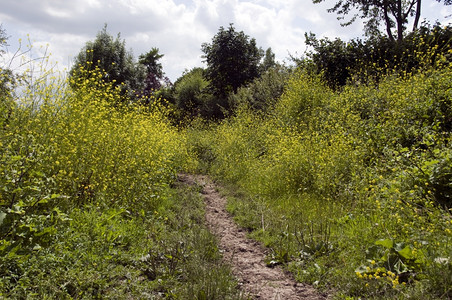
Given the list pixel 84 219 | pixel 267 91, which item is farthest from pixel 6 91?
pixel 267 91

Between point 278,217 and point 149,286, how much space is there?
2392mm

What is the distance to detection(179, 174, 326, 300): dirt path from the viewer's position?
9.23 feet

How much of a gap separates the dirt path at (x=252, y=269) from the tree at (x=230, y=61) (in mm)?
15662

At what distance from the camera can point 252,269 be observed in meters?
3.35

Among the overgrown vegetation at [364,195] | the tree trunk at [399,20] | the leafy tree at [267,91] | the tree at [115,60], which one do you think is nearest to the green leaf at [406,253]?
the overgrown vegetation at [364,195]

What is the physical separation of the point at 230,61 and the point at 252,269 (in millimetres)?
18213

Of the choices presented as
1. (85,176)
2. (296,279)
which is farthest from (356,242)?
(85,176)

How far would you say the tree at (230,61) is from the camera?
20.1m

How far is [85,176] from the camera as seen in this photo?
4.06m

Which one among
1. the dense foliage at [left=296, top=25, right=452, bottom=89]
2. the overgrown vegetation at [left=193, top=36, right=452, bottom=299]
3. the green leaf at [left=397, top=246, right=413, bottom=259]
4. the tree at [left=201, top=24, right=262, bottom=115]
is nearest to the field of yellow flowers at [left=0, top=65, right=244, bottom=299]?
the overgrown vegetation at [left=193, top=36, right=452, bottom=299]

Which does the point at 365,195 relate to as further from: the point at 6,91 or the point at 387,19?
the point at 387,19

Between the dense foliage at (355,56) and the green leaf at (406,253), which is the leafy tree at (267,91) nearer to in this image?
the dense foliage at (355,56)

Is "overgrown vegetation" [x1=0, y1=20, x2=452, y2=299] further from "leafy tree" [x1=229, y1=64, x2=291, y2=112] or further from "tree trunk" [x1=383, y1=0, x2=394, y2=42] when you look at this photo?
"tree trunk" [x1=383, y1=0, x2=394, y2=42]

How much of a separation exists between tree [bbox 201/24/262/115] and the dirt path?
1566 centimetres
